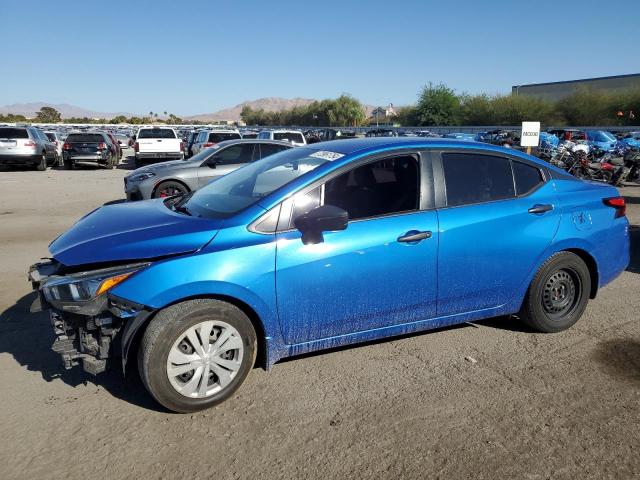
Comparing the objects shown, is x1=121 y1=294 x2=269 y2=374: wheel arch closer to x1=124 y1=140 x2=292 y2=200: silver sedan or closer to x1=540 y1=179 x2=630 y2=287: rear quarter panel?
x1=540 y1=179 x2=630 y2=287: rear quarter panel

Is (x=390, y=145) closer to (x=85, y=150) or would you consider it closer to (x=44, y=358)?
(x=44, y=358)

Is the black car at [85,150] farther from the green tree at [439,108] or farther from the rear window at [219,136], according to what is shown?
the green tree at [439,108]

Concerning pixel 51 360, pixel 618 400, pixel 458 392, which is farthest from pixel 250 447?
pixel 618 400

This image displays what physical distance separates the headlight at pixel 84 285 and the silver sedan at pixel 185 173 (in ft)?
23.3

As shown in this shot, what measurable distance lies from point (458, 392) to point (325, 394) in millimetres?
907

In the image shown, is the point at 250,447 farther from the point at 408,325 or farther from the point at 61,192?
the point at 61,192

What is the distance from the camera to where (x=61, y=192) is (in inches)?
561

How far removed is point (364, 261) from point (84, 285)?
177 cm

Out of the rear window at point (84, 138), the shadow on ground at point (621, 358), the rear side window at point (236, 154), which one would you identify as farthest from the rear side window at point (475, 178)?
the rear window at point (84, 138)

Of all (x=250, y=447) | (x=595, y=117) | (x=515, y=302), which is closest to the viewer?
(x=250, y=447)

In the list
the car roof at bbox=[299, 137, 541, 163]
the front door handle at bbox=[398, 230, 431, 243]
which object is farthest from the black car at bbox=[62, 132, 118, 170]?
the front door handle at bbox=[398, 230, 431, 243]

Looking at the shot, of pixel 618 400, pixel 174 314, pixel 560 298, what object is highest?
pixel 174 314

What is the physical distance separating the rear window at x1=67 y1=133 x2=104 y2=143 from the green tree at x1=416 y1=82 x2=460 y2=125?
61.2 meters

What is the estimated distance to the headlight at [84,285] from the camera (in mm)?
3119
